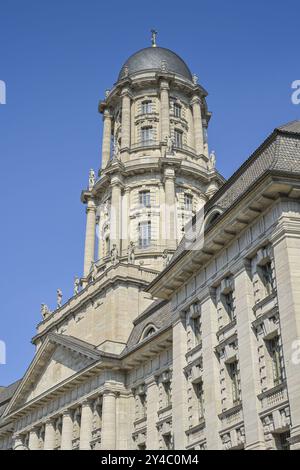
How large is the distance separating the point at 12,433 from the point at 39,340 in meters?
8.48

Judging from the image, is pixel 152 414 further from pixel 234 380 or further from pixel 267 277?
pixel 267 277

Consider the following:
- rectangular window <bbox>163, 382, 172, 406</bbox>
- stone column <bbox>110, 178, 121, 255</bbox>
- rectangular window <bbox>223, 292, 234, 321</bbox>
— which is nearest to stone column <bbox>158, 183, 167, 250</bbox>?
stone column <bbox>110, 178, 121, 255</bbox>

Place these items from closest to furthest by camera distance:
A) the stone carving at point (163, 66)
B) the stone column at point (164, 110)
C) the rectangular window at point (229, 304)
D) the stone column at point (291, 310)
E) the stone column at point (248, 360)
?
the stone column at point (291, 310) → the stone column at point (248, 360) → the rectangular window at point (229, 304) → the stone column at point (164, 110) → the stone carving at point (163, 66)

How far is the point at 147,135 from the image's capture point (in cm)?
6894

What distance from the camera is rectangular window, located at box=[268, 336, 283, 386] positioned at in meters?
24.8

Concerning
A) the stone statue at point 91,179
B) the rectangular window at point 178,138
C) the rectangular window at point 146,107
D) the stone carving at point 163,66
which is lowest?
the stone statue at point 91,179

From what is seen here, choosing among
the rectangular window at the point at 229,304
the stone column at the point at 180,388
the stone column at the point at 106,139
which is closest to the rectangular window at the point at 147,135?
the stone column at the point at 106,139

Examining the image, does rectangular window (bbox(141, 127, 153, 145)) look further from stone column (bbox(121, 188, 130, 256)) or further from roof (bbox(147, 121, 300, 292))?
Answer: roof (bbox(147, 121, 300, 292))

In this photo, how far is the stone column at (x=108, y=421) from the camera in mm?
41688

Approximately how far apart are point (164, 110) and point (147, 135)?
3.17m

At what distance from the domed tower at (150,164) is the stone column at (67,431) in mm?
13290

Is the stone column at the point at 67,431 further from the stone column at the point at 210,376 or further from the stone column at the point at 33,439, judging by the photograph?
the stone column at the point at 210,376

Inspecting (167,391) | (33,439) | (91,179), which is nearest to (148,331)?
(167,391)

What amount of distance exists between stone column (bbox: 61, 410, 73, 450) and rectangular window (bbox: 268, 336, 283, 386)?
2446 cm
